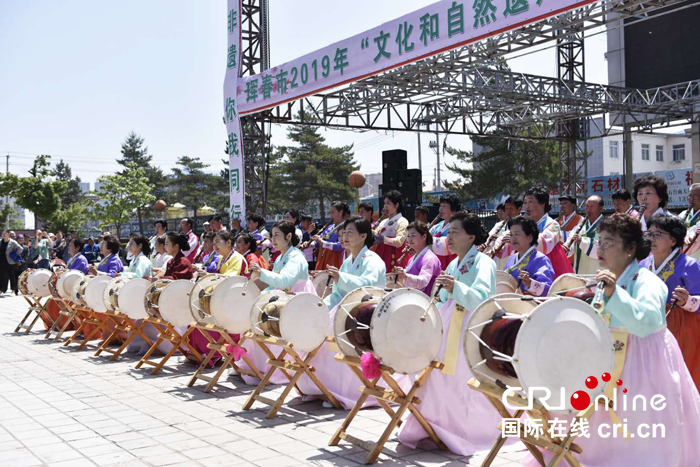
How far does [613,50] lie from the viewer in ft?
66.0

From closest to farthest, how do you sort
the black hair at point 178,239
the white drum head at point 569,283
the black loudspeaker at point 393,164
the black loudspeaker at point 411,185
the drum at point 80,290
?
the white drum head at point 569,283 → the black hair at point 178,239 → the drum at point 80,290 → the black loudspeaker at point 411,185 → the black loudspeaker at point 393,164

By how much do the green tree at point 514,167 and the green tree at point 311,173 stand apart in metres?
11.3

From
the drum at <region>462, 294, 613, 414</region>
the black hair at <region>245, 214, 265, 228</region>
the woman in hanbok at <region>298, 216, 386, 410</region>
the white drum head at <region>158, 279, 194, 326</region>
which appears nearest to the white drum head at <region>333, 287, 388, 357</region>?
the woman in hanbok at <region>298, 216, 386, 410</region>

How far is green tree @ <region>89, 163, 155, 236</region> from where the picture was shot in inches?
1314

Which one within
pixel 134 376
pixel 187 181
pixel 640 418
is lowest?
pixel 134 376

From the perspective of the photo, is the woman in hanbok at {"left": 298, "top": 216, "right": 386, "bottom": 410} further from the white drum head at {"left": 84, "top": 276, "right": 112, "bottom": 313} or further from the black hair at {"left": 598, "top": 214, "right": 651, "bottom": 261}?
the white drum head at {"left": 84, "top": 276, "right": 112, "bottom": 313}

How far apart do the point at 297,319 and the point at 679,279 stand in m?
2.44

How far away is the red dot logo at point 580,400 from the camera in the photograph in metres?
2.90

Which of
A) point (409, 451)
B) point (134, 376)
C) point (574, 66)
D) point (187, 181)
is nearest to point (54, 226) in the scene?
point (187, 181)

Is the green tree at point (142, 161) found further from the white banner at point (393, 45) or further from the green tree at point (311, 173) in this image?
the white banner at point (393, 45)

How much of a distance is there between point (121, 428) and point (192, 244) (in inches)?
217

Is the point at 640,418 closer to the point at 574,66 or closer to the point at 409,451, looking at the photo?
the point at 409,451

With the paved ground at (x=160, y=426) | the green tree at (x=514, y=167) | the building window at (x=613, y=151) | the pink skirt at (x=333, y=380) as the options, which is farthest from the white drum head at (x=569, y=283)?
the building window at (x=613, y=151)

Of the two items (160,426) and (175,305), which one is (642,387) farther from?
(175,305)
